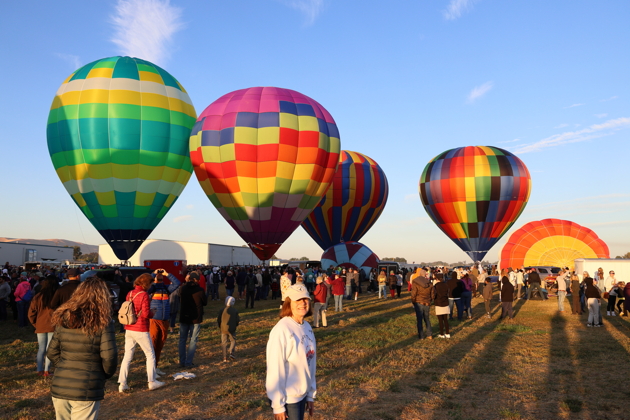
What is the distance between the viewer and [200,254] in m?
62.8

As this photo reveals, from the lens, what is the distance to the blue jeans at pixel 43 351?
7.92 metres

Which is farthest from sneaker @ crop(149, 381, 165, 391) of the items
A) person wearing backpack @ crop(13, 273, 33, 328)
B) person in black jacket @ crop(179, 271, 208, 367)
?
person wearing backpack @ crop(13, 273, 33, 328)

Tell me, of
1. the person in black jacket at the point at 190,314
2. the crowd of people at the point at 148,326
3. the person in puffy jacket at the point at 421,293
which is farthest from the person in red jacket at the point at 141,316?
the person in puffy jacket at the point at 421,293

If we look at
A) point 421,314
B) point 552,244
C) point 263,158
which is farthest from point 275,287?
point 552,244

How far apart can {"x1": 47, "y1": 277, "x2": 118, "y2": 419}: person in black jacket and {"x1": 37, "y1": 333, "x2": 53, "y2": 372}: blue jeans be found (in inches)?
193

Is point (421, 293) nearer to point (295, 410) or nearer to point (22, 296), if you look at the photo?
point (295, 410)

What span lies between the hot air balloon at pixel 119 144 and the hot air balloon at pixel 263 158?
72.7 inches

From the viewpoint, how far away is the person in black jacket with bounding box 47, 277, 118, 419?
361 cm

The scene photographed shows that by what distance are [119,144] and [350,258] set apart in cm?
1813

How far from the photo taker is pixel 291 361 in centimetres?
367

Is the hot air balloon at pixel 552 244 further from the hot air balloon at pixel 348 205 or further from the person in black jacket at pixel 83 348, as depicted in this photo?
the person in black jacket at pixel 83 348

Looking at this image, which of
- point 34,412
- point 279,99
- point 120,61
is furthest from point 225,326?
point 120,61

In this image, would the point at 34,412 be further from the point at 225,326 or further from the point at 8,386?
the point at 225,326

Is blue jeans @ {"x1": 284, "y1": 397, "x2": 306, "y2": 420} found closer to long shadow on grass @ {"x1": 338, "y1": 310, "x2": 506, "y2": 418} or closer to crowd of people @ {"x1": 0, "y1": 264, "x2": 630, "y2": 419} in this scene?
crowd of people @ {"x1": 0, "y1": 264, "x2": 630, "y2": 419}
